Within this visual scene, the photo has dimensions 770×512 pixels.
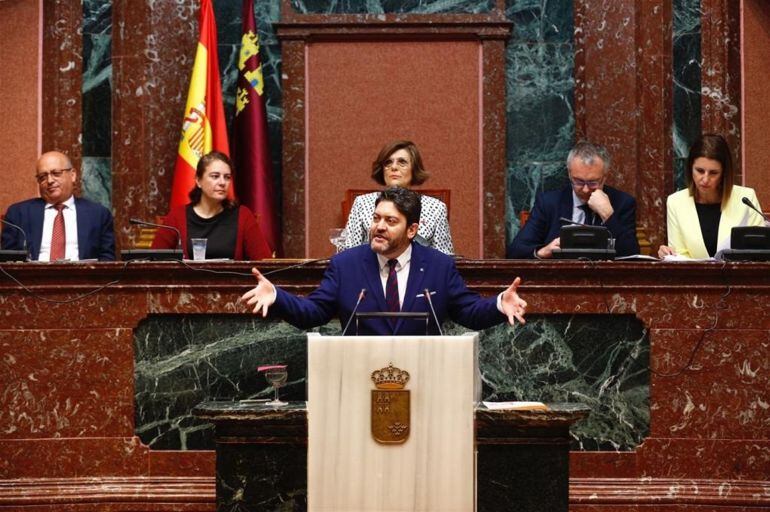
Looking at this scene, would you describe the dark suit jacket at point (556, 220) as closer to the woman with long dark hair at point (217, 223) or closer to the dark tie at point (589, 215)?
the dark tie at point (589, 215)

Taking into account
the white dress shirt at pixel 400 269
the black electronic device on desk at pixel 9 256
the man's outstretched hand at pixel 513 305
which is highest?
the black electronic device on desk at pixel 9 256

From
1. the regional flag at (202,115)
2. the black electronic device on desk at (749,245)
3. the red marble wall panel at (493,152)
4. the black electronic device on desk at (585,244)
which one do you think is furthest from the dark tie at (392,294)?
the red marble wall panel at (493,152)

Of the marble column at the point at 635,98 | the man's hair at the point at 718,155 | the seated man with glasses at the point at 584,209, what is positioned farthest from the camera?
the marble column at the point at 635,98

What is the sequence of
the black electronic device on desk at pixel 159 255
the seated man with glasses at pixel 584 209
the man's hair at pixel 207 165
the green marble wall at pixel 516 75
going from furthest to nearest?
the green marble wall at pixel 516 75 < the man's hair at pixel 207 165 < the seated man with glasses at pixel 584 209 < the black electronic device on desk at pixel 159 255

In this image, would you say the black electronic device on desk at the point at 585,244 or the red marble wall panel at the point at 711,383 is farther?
the black electronic device on desk at the point at 585,244

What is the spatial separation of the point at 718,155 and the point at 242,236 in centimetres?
221

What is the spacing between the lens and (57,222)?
5934 millimetres

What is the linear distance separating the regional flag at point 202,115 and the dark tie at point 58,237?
1.03m

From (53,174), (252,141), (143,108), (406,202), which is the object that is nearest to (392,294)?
(406,202)

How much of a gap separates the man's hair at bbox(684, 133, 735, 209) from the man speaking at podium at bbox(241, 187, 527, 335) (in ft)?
5.20

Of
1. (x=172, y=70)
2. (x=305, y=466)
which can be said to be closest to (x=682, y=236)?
(x=305, y=466)

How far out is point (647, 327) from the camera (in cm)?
499

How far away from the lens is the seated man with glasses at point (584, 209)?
5.58m

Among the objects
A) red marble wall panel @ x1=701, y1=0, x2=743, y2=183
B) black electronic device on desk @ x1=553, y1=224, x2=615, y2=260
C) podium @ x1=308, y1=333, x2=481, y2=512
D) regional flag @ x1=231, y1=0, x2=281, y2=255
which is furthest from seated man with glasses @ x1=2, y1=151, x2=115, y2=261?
red marble wall panel @ x1=701, y1=0, x2=743, y2=183
